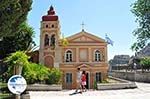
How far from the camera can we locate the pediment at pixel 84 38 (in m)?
45.0

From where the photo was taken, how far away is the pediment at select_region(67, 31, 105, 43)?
148 feet

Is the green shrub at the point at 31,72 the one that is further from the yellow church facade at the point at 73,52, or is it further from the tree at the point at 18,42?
the tree at the point at 18,42

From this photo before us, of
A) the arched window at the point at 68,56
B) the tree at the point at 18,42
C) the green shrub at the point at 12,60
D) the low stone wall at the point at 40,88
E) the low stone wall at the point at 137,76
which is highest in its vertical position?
the tree at the point at 18,42

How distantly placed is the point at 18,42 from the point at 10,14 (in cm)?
2929

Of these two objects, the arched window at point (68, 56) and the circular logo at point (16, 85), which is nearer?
the circular logo at point (16, 85)

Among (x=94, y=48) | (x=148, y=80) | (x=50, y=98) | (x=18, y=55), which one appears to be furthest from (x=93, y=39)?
(x=50, y=98)

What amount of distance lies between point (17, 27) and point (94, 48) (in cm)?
2664

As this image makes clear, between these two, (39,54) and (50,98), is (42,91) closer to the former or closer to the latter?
(50,98)

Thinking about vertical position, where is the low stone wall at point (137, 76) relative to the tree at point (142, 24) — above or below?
below

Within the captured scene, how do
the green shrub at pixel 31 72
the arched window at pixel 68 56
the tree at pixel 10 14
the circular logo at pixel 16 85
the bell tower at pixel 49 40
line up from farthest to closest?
the arched window at pixel 68 56
the bell tower at pixel 49 40
the green shrub at pixel 31 72
the tree at pixel 10 14
the circular logo at pixel 16 85

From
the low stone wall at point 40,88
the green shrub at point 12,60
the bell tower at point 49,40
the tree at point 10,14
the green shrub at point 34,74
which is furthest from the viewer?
the bell tower at point 49,40

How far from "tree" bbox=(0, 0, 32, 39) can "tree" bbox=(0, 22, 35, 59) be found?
82.7ft

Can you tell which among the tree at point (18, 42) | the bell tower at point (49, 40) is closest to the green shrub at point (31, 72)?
the bell tower at point (49, 40)

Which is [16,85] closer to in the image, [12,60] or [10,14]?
[10,14]
